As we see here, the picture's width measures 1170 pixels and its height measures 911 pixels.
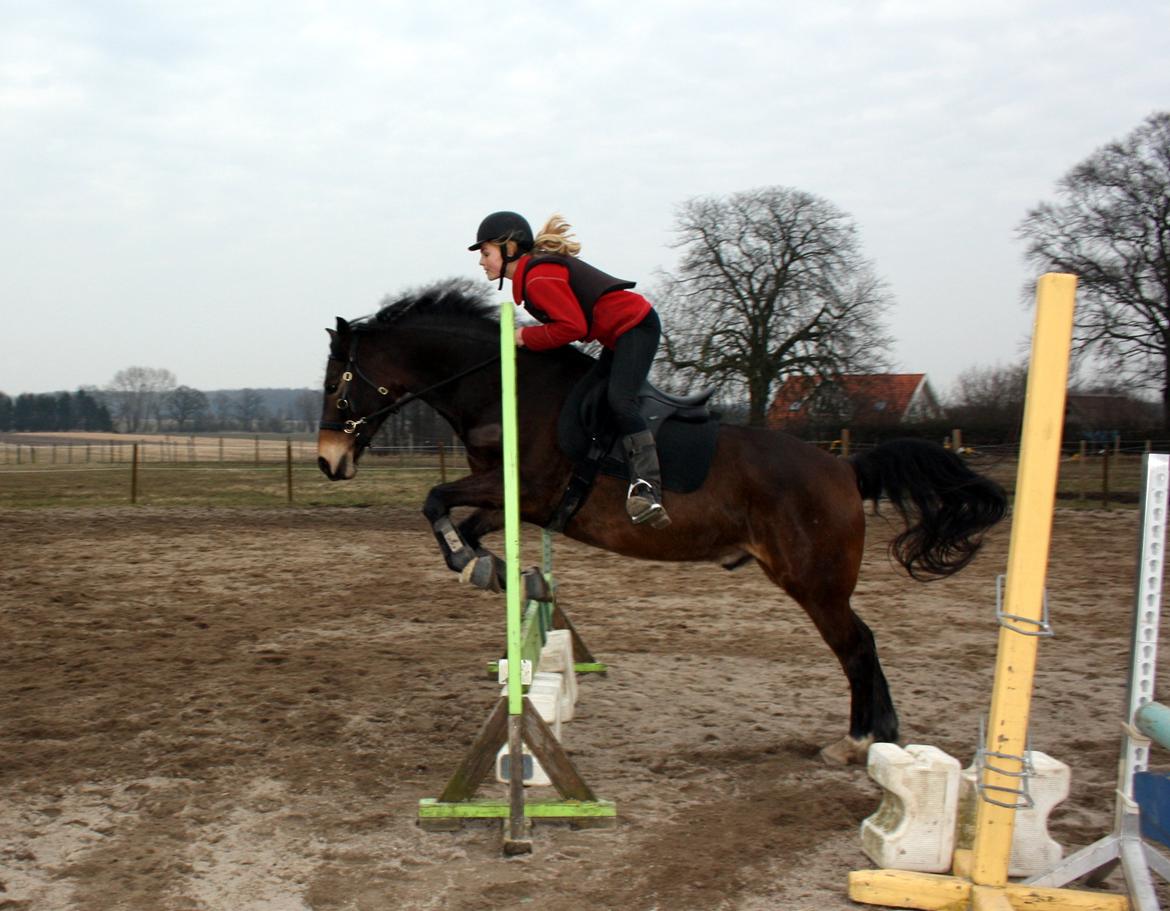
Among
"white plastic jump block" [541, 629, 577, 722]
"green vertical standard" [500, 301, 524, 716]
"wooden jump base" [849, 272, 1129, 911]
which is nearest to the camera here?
"wooden jump base" [849, 272, 1129, 911]

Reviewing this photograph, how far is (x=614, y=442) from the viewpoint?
4344mm

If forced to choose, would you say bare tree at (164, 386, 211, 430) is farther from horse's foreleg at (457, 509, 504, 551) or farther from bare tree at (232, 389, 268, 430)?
horse's foreleg at (457, 509, 504, 551)

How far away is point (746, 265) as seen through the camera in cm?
3072

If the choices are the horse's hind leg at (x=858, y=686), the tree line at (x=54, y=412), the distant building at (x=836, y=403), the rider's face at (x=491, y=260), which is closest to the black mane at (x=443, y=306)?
the rider's face at (x=491, y=260)

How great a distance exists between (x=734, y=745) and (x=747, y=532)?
112 centimetres

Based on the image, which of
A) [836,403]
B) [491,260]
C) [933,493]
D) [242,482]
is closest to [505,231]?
[491,260]

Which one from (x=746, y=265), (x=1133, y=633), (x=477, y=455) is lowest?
(x=1133, y=633)

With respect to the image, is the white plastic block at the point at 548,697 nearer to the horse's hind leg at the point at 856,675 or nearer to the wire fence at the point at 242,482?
the horse's hind leg at the point at 856,675

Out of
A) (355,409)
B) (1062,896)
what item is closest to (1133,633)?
(1062,896)

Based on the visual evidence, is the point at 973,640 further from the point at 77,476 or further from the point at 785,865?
the point at 77,476

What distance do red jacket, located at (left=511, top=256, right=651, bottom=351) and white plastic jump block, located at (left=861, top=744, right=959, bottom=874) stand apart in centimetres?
209

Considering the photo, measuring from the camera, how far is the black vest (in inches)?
165

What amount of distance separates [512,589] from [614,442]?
109 centimetres

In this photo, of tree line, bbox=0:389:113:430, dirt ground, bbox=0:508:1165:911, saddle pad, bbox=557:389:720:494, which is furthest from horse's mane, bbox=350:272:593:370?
tree line, bbox=0:389:113:430
